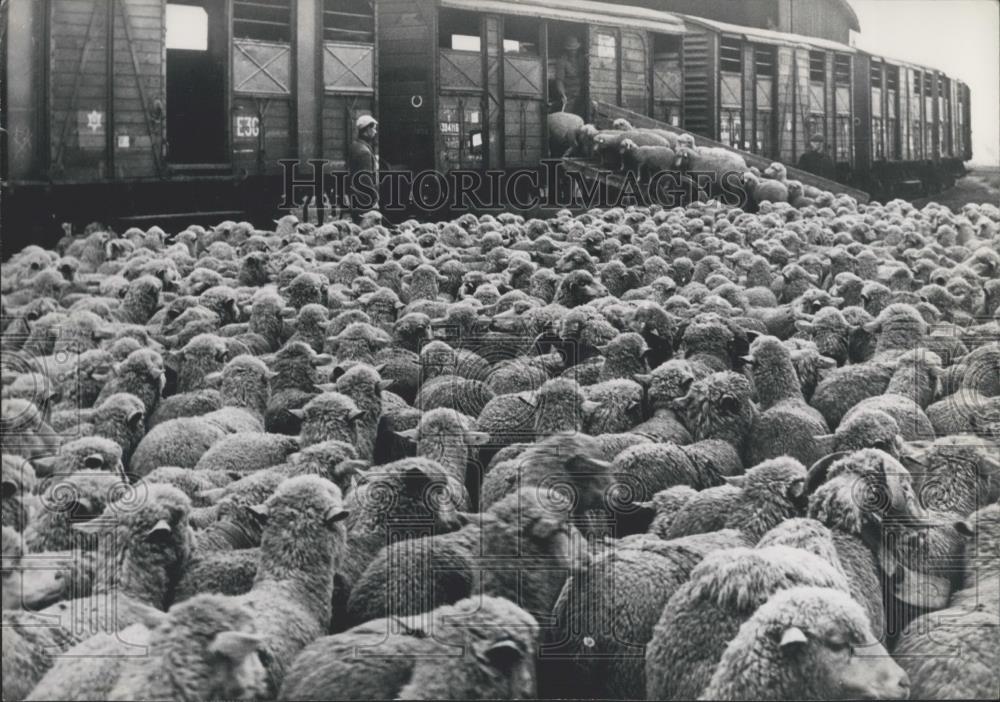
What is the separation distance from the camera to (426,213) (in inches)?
856

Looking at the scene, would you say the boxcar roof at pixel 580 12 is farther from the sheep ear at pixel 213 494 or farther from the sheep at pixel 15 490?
the sheep at pixel 15 490

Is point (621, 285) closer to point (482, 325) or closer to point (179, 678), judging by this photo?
point (482, 325)

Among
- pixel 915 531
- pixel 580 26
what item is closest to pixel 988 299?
pixel 915 531

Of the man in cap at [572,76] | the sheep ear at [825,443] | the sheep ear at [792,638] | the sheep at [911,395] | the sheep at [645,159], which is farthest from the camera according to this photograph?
the man in cap at [572,76]

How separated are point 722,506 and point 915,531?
81cm

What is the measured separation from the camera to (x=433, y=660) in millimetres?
3623

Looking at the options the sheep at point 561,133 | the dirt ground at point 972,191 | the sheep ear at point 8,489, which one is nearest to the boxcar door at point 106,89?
the sheep at point 561,133

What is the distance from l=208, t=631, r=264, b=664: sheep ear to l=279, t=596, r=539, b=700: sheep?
1.20ft

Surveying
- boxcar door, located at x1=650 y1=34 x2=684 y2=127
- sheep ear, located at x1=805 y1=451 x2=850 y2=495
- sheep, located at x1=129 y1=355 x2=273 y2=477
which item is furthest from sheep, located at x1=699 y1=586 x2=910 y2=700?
boxcar door, located at x1=650 y1=34 x2=684 y2=127

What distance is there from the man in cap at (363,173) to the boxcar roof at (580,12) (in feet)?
15.3

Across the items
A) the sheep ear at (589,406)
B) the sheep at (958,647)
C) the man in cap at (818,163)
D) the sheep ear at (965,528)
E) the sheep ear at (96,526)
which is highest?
the man in cap at (818,163)

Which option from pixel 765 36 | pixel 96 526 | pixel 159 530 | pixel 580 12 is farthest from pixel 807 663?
pixel 765 36

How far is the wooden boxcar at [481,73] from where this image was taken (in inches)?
947

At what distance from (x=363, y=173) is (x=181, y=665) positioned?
17559mm
